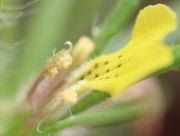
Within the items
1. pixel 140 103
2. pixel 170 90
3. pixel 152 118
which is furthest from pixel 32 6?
pixel 170 90

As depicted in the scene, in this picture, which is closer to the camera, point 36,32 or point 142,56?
point 142,56

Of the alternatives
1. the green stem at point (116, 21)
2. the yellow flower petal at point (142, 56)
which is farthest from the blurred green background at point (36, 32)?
the yellow flower petal at point (142, 56)

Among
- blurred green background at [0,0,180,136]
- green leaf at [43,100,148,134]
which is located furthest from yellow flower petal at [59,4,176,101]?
blurred green background at [0,0,180,136]

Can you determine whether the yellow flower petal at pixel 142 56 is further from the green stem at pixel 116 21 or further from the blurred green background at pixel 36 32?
the blurred green background at pixel 36 32

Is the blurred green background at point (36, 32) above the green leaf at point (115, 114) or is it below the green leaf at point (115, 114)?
above

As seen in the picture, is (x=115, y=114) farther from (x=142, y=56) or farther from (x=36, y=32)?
(x=142, y=56)

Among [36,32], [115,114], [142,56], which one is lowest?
[142,56]

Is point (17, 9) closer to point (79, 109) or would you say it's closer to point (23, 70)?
point (23, 70)

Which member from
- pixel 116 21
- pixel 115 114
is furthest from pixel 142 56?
pixel 115 114
